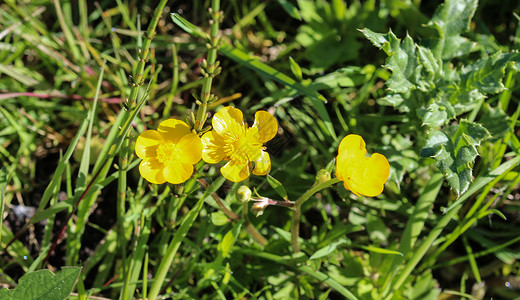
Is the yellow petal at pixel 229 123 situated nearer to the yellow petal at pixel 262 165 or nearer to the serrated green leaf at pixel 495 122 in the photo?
the yellow petal at pixel 262 165

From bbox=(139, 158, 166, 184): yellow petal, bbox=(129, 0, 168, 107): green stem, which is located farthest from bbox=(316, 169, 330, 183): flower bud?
bbox=(129, 0, 168, 107): green stem

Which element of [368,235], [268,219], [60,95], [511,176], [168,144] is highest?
[168,144]

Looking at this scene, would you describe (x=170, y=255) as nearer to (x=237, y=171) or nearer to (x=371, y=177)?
(x=237, y=171)

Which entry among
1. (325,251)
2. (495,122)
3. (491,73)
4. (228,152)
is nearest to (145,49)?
(228,152)

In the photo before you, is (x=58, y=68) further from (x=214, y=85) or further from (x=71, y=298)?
(x=71, y=298)

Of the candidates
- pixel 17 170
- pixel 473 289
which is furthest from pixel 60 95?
pixel 473 289
